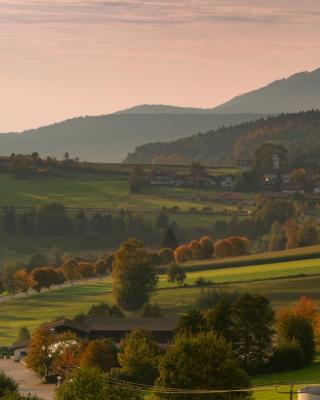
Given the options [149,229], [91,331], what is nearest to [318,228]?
[149,229]

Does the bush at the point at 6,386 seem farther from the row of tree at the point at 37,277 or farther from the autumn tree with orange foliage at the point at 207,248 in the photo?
the autumn tree with orange foliage at the point at 207,248

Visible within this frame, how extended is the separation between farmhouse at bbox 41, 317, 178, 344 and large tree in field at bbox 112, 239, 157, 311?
14.1 m

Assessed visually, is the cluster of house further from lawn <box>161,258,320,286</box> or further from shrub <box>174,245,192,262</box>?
shrub <box>174,245,192,262</box>

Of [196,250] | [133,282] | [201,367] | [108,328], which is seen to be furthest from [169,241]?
[201,367]

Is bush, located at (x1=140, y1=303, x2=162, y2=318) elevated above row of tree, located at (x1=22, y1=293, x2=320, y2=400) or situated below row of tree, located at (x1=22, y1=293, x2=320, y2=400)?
below

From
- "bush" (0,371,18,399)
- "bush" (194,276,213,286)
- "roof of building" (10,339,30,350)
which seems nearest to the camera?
"bush" (0,371,18,399)

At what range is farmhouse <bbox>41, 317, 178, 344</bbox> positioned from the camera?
314 feet

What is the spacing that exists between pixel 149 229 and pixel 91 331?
85.4 m

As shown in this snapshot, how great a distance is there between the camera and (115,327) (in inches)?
3905

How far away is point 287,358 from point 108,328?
22258mm

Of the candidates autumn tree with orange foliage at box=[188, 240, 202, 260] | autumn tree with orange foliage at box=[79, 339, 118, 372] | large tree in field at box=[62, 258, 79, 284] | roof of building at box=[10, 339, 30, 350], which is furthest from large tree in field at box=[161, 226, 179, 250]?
autumn tree with orange foliage at box=[79, 339, 118, 372]

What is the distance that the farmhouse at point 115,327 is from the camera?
3767 inches

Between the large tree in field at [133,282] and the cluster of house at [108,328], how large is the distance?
47.1 feet

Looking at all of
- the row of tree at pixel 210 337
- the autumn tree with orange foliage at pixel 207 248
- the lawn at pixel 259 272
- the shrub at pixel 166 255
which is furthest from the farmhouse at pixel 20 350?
the autumn tree with orange foliage at pixel 207 248
